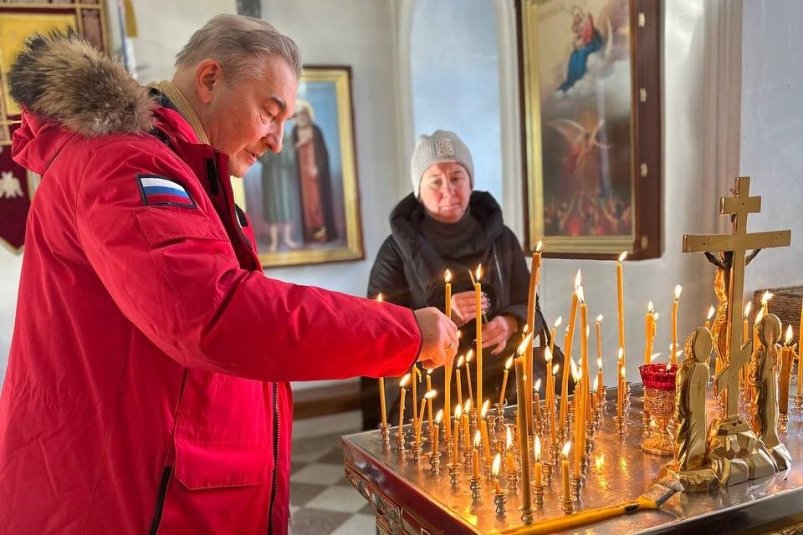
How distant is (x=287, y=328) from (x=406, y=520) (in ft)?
1.26

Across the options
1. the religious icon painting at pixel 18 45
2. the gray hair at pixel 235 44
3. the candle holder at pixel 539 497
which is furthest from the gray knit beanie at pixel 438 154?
the religious icon painting at pixel 18 45

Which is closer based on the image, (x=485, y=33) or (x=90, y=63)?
(x=90, y=63)

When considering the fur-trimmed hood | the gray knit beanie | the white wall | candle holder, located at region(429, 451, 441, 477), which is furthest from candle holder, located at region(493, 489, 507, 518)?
the white wall

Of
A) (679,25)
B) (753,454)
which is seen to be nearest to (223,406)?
(753,454)

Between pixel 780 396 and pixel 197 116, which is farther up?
pixel 197 116

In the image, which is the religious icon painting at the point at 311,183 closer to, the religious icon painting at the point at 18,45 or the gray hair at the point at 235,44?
the religious icon painting at the point at 18,45

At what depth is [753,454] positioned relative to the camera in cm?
104

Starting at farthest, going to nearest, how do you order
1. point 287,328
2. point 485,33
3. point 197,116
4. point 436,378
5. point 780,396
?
point 485,33 < point 436,378 < point 780,396 < point 197,116 < point 287,328

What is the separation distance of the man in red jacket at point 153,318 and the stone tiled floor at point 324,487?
175cm

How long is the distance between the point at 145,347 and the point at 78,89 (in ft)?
1.34

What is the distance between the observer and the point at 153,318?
87 cm

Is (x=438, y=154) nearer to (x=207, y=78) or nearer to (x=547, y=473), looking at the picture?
(x=207, y=78)

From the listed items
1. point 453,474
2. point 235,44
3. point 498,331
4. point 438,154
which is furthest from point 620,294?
point 438,154

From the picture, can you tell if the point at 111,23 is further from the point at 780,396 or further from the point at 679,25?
the point at 780,396
